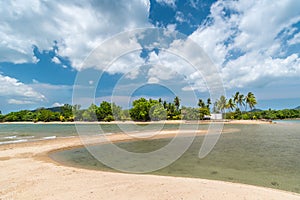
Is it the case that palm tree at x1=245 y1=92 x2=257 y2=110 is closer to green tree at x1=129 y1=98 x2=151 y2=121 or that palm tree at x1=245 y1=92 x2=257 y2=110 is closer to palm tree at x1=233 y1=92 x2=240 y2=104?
palm tree at x1=233 y1=92 x2=240 y2=104

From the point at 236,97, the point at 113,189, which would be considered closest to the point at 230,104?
the point at 236,97

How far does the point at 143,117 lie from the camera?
76125 millimetres

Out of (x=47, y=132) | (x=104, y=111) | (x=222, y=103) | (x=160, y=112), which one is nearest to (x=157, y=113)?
(x=160, y=112)

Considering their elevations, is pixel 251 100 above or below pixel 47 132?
above

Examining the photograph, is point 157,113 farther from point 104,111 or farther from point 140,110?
Answer: point 104,111

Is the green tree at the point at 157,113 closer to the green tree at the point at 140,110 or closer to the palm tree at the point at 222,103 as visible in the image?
the green tree at the point at 140,110

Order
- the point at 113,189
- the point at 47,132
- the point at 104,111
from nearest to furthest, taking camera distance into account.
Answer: the point at 113,189 → the point at 47,132 → the point at 104,111

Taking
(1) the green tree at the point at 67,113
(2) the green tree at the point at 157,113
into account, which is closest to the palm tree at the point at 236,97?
(2) the green tree at the point at 157,113

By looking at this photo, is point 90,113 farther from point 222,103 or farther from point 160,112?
point 222,103

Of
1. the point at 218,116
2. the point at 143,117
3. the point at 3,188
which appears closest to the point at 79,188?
the point at 3,188

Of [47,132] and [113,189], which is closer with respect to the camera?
[113,189]

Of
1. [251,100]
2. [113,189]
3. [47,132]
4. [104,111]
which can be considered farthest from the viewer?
[104,111]

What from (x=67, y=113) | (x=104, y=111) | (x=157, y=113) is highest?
(x=104, y=111)

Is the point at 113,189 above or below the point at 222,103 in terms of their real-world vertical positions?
below
